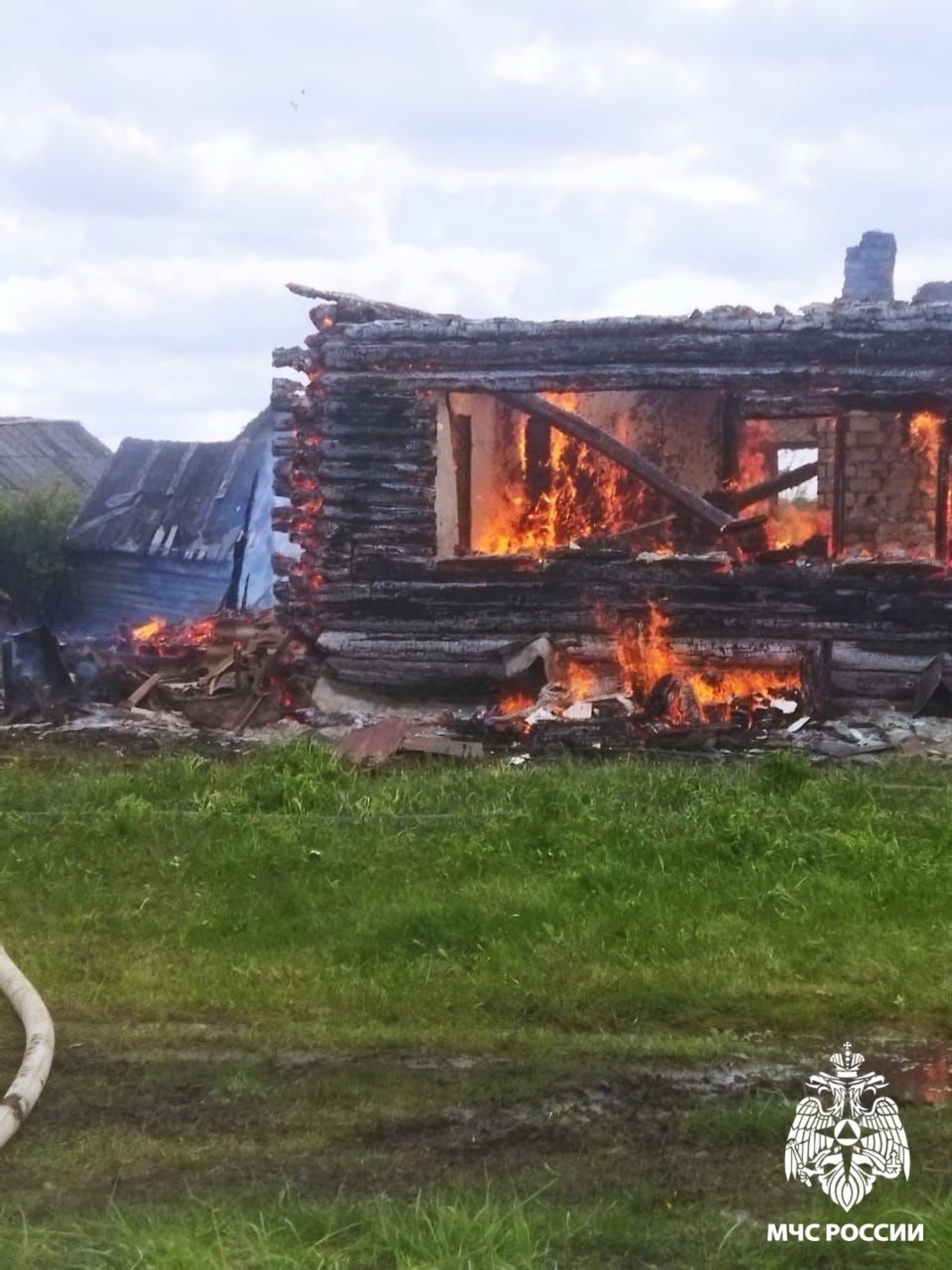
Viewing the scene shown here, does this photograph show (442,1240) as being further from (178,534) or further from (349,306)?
(178,534)

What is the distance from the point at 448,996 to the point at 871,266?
1404 cm

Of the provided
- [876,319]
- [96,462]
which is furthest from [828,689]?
[96,462]

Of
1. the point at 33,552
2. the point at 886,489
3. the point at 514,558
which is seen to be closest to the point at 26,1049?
the point at 514,558

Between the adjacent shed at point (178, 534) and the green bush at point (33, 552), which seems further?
the green bush at point (33, 552)

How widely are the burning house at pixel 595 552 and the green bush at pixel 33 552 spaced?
8.06m

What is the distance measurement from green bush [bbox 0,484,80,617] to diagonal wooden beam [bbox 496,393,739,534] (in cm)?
935

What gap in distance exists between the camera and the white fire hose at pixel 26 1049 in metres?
4.79

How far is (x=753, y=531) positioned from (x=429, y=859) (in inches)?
281

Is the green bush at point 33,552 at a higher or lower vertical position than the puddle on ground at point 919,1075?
higher

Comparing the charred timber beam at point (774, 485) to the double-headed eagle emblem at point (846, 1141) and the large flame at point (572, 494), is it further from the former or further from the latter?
the double-headed eagle emblem at point (846, 1141)

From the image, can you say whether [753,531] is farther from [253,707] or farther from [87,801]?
[87,801]

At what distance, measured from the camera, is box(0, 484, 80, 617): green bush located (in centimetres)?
2011

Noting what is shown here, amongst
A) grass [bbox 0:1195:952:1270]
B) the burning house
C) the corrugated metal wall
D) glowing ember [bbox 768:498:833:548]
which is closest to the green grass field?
grass [bbox 0:1195:952:1270]

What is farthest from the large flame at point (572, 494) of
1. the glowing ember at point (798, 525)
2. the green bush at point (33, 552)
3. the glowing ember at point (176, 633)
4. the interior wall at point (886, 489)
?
the green bush at point (33, 552)
